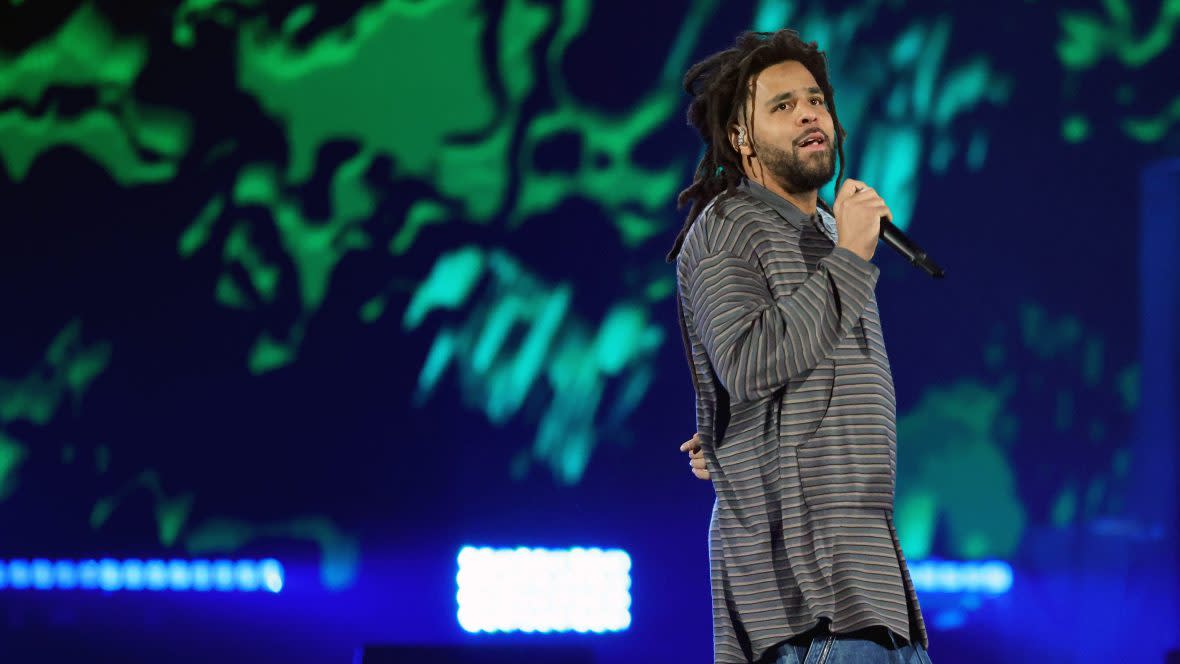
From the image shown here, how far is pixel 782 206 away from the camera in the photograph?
1.31m

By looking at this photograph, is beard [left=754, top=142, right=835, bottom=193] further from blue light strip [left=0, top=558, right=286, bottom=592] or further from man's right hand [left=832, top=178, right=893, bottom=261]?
blue light strip [left=0, top=558, right=286, bottom=592]

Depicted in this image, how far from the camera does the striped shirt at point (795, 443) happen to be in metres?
1.18

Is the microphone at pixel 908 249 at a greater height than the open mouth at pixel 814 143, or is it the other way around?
the open mouth at pixel 814 143

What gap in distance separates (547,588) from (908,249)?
2.26 meters

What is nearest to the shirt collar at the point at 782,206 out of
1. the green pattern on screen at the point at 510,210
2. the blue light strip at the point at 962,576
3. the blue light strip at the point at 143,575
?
the green pattern on screen at the point at 510,210

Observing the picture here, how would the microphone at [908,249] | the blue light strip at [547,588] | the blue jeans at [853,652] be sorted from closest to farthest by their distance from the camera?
the blue jeans at [853,652], the microphone at [908,249], the blue light strip at [547,588]

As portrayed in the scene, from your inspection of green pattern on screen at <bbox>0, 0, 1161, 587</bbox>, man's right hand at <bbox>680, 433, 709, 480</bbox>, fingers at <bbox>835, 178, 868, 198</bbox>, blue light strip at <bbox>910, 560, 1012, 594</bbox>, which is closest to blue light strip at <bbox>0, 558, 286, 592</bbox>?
green pattern on screen at <bbox>0, 0, 1161, 587</bbox>

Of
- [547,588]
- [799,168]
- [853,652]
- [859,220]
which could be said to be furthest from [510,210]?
[853,652]

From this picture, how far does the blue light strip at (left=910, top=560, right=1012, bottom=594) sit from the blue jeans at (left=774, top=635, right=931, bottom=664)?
238 cm

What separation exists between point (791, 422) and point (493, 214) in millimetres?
2361

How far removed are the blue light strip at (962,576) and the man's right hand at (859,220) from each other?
7.98 feet

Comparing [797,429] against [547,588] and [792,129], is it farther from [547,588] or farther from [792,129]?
[547,588]

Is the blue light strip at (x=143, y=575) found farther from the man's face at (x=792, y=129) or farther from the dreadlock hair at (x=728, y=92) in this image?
the man's face at (x=792, y=129)

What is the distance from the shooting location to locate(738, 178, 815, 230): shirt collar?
130cm
